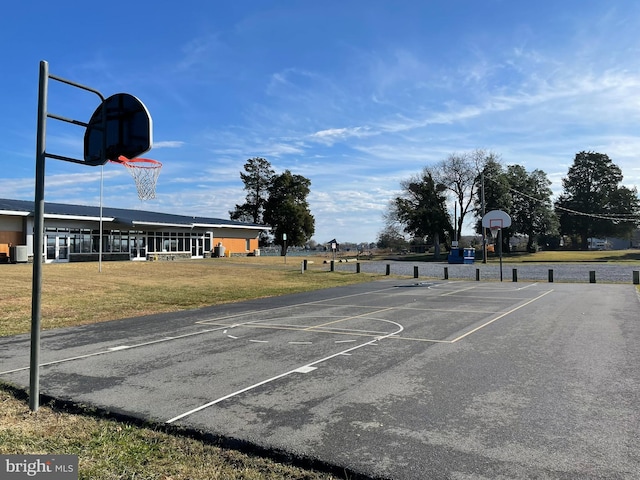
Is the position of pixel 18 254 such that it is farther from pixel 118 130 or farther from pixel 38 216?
pixel 118 130

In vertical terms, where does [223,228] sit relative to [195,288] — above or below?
above

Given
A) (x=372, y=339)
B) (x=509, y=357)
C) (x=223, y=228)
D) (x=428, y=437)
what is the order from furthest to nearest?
(x=223, y=228) < (x=372, y=339) < (x=509, y=357) < (x=428, y=437)

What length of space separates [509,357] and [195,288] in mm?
16801

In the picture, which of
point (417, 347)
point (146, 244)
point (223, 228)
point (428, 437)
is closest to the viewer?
point (428, 437)

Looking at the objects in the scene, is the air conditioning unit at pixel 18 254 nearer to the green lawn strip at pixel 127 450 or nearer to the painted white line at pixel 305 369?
the green lawn strip at pixel 127 450

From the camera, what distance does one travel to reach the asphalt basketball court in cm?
416

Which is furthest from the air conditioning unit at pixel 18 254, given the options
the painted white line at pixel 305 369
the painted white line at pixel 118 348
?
the painted white line at pixel 305 369

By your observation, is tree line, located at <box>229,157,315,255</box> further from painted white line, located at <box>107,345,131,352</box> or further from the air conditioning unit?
painted white line, located at <box>107,345,131,352</box>

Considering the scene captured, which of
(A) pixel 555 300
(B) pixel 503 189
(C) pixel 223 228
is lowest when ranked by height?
(A) pixel 555 300

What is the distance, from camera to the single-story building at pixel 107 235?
35.1 m

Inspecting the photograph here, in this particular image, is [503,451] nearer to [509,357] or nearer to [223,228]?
[509,357]

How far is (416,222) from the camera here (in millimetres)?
67938

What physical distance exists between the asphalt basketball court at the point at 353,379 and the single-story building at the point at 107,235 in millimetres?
29152

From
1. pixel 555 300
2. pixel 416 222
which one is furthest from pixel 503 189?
pixel 555 300
